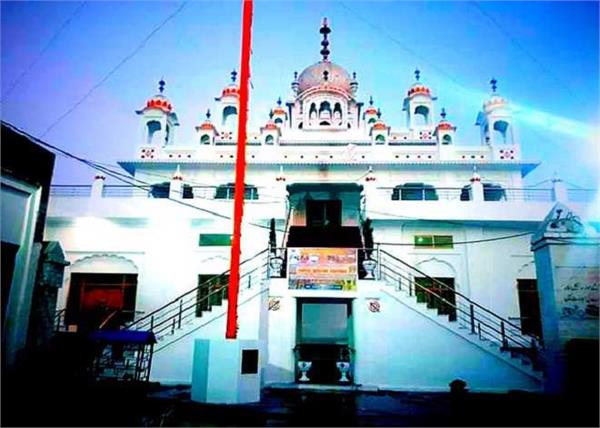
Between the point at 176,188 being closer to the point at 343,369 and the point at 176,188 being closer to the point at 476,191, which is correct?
the point at 343,369

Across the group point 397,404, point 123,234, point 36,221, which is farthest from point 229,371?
point 123,234

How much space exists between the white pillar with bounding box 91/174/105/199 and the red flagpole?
10638mm

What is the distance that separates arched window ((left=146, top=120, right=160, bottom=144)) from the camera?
945 inches

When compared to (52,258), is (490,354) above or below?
below

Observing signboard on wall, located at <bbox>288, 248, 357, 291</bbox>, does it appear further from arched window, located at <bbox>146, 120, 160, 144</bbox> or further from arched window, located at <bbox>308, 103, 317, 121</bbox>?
arched window, located at <bbox>308, 103, 317, 121</bbox>

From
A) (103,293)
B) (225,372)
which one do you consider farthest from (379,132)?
(225,372)

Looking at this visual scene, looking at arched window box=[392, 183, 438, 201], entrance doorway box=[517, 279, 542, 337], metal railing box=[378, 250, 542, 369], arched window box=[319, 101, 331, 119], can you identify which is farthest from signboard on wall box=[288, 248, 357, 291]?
arched window box=[319, 101, 331, 119]

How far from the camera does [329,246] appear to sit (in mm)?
18016

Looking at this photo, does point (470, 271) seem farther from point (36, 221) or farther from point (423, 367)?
point (36, 221)

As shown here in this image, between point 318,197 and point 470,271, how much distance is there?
7.38 metres

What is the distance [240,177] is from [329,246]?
8487 millimetres

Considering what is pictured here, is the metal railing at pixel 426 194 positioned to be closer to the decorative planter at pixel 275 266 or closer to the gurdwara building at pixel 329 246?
the gurdwara building at pixel 329 246

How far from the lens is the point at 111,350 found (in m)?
12.9

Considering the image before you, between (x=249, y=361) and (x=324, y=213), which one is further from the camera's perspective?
(x=324, y=213)
